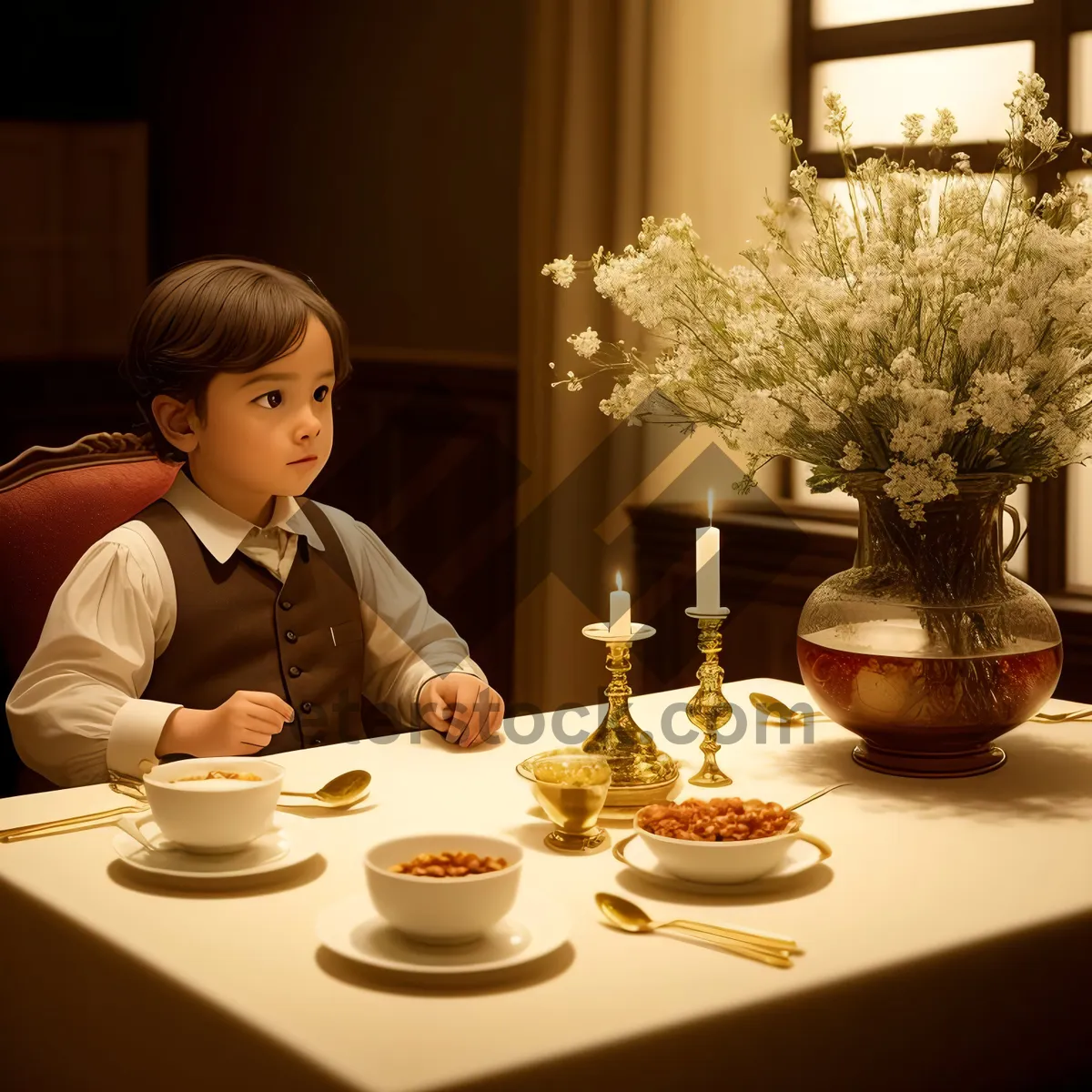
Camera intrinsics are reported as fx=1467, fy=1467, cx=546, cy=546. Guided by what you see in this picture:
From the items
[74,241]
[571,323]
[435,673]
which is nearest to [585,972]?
[435,673]

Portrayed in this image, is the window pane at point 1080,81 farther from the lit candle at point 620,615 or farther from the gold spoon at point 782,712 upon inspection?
the lit candle at point 620,615

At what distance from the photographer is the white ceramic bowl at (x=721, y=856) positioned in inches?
48.2

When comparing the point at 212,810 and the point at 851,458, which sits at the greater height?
the point at 851,458

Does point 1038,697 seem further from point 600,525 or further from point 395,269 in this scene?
point 395,269

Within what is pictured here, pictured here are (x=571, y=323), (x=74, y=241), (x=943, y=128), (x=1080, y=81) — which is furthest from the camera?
(x=74, y=241)

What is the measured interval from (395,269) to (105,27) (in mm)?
1501

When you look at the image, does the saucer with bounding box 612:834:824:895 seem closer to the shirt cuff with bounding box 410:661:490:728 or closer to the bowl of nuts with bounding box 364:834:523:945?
the bowl of nuts with bounding box 364:834:523:945

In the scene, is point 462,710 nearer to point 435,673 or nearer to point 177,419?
point 435,673

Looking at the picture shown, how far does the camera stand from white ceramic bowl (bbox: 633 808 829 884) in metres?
1.22


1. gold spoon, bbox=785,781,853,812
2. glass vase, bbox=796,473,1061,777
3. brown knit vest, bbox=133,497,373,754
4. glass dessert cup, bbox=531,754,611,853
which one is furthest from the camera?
brown knit vest, bbox=133,497,373,754

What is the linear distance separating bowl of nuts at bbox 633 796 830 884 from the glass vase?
Answer: 33cm

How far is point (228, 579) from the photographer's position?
6.61 ft

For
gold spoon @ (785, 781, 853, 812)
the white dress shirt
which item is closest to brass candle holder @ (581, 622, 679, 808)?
gold spoon @ (785, 781, 853, 812)

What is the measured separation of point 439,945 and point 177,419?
1.14m
